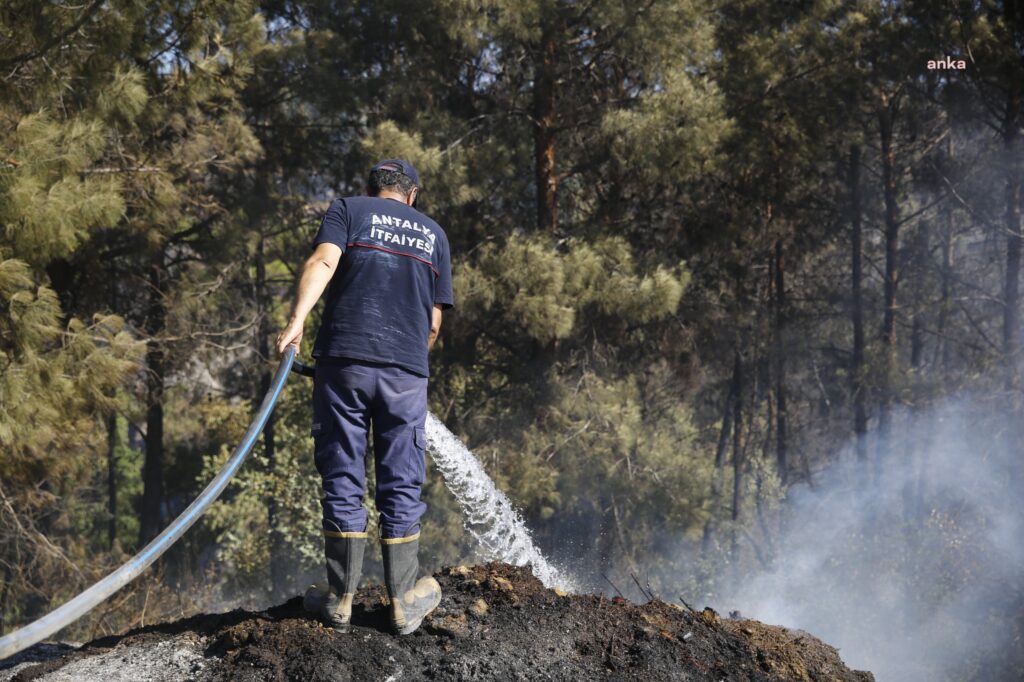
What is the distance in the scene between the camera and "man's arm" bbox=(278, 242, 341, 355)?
347cm

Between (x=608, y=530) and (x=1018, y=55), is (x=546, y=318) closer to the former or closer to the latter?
(x=608, y=530)

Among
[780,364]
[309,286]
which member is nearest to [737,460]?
[780,364]

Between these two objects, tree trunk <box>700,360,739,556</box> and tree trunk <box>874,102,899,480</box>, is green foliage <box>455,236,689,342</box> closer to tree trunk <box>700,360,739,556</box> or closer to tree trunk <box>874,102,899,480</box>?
tree trunk <box>700,360,739,556</box>

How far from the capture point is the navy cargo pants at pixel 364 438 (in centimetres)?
365

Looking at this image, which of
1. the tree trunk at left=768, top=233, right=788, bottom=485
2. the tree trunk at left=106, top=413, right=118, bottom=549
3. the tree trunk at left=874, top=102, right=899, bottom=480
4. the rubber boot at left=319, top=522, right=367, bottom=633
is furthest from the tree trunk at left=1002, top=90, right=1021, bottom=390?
the tree trunk at left=106, top=413, right=118, bottom=549

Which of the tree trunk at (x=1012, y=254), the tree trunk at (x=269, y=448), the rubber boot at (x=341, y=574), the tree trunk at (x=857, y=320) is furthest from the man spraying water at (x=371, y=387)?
the tree trunk at (x=857, y=320)

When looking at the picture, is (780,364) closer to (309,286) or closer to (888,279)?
(888,279)

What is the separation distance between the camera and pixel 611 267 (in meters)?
11.8

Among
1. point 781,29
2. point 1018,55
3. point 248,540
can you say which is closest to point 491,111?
point 781,29

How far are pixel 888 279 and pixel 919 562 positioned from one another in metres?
5.65

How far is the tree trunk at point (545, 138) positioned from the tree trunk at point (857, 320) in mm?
5572

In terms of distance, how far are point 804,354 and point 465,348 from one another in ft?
22.5

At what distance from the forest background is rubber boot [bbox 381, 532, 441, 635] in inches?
214

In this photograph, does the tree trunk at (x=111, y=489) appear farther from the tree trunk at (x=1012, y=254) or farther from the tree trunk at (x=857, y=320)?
the tree trunk at (x=1012, y=254)
